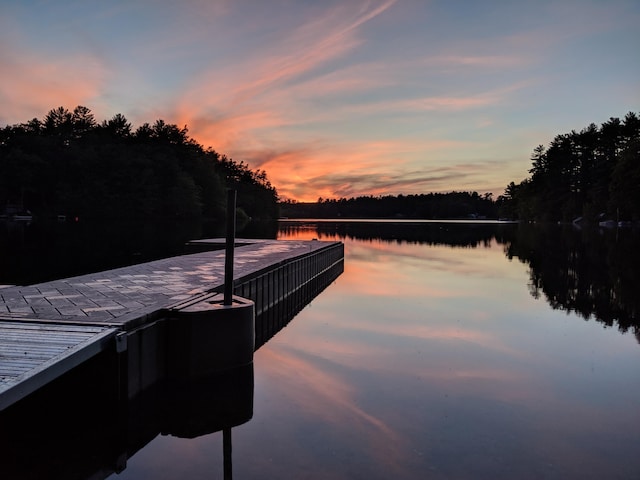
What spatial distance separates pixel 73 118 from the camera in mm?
102938

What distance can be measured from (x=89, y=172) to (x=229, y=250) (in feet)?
289

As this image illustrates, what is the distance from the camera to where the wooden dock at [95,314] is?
5871 millimetres

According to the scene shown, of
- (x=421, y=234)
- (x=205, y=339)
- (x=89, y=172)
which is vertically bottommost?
(x=421, y=234)

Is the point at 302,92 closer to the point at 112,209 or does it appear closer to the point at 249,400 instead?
the point at 249,400

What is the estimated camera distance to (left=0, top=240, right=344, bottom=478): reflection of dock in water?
6148mm

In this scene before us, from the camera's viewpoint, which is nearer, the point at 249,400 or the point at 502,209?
the point at 249,400

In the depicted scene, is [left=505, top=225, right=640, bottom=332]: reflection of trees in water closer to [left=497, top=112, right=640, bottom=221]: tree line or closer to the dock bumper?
the dock bumper

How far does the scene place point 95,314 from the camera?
807 centimetres

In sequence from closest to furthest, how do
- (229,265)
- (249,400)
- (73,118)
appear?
1. (249,400)
2. (229,265)
3. (73,118)

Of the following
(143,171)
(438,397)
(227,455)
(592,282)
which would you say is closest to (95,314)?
(227,455)

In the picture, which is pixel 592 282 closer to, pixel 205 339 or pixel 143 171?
pixel 205 339

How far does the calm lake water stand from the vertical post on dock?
71.2 inches

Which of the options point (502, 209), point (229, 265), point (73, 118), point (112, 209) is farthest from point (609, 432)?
point (502, 209)

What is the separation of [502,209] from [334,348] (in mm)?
193760
